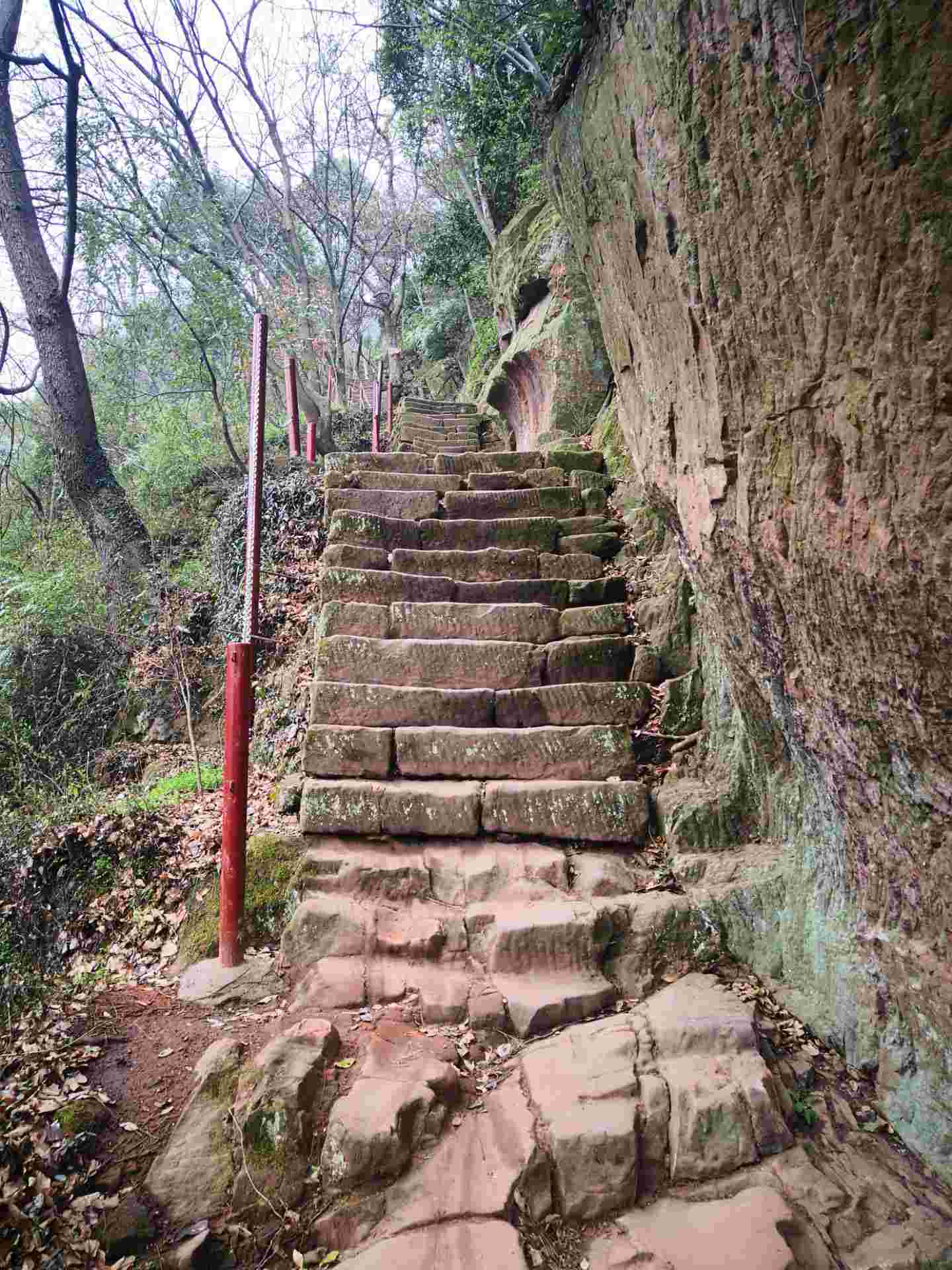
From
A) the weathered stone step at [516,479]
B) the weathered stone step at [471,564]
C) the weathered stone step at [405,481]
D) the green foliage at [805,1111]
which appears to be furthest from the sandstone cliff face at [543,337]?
the green foliage at [805,1111]

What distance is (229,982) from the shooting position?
3.07 meters

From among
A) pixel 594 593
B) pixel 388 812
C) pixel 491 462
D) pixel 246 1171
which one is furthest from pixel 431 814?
pixel 491 462

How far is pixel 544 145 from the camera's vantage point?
553cm

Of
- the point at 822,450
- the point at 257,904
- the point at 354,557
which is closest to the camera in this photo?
the point at 822,450

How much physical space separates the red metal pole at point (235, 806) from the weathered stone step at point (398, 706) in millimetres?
951

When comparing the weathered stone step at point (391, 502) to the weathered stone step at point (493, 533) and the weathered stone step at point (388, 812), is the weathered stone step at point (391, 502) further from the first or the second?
the weathered stone step at point (388, 812)

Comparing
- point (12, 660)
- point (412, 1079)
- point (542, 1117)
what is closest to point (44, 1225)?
point (412, 1079)

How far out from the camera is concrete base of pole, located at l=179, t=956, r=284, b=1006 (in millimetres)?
2994

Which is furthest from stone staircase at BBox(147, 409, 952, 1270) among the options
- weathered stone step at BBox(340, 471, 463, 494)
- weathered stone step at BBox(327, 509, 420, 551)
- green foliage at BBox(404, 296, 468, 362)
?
green foliage at BBox(404, 296, 468, 362)

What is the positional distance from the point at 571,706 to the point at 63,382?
7033mm

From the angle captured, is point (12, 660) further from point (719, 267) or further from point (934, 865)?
point (934, 865)

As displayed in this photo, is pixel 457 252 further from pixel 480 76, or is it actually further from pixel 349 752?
pixel 349 752

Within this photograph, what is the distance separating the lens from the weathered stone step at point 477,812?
3.67m

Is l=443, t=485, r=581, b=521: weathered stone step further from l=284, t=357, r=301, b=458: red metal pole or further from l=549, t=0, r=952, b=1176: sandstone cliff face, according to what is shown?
l=549, t=0, r=952, b=1176: sandstone cliff face
